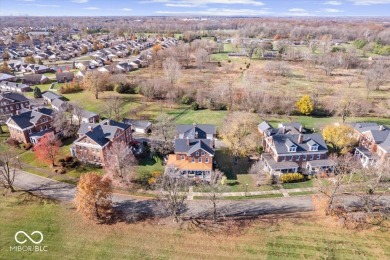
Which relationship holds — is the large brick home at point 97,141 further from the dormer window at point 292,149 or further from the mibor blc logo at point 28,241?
the dormer window at point 292,149

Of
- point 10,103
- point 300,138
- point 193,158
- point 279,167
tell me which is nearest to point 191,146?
point 193,158

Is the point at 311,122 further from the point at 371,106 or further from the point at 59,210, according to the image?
the point at 59,210

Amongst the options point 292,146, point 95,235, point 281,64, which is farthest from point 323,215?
point 281,64

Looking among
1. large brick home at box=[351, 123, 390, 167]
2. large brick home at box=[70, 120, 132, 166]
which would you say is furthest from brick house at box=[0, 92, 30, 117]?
large brick home at box=[351, 123, 390, 167]

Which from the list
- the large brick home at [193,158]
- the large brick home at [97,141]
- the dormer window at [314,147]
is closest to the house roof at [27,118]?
the large brick home at [97,141]

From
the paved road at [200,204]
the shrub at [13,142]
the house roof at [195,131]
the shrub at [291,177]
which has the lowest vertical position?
the paved road at [200,204]

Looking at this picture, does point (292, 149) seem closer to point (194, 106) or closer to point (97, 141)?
point (97, 141)
